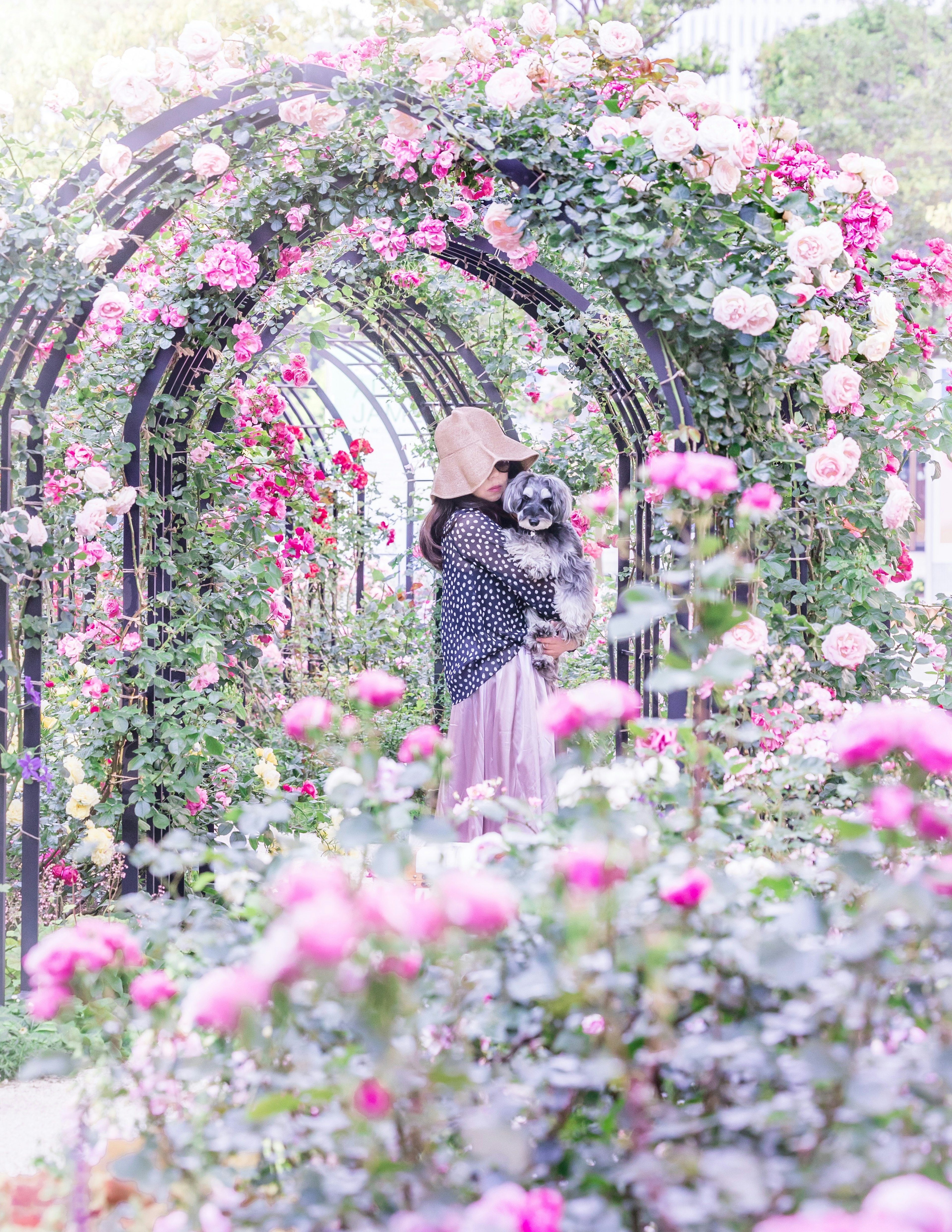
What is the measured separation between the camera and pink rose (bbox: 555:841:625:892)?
94 cm

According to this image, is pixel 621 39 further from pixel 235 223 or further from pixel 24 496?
pixel 24 496

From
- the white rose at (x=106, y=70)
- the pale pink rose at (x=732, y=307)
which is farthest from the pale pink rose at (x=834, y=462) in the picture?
the white rose at (x=106, y=70)

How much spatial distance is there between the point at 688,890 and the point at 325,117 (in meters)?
2.54

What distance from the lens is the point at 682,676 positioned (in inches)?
50.6

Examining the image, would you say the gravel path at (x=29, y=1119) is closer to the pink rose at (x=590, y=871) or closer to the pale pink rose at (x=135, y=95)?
the pink rose at (x=590, y=871)

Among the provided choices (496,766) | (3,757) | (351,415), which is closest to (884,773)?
(496,766)

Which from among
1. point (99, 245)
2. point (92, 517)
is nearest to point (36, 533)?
point (92, 517)

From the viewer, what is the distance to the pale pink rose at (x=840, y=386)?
8.67 feet

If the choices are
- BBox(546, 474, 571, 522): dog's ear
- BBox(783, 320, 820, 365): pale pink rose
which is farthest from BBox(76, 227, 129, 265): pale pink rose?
BBox(783, 320, 820, 365): pale pink rose

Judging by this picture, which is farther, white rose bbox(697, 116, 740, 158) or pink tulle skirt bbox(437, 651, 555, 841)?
pink tulle skirt bbox(437, 651, 555, 841)

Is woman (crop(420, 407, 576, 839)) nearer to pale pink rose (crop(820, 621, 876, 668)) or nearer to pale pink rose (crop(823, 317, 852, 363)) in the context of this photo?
pale pink rose (crop(820, 621, 876, 668))

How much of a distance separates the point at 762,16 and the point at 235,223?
46.3ft

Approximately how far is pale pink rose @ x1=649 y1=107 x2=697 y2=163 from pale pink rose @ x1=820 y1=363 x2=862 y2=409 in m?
0.62

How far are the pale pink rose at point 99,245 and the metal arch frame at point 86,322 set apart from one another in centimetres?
7
